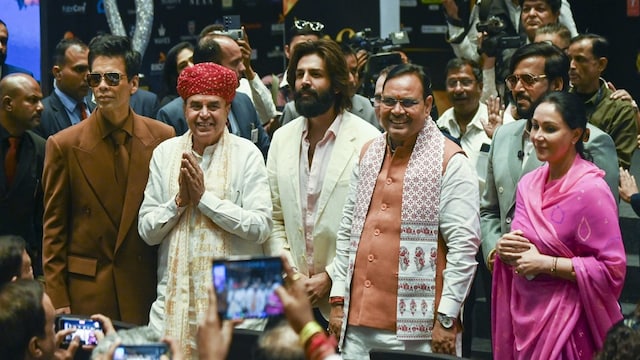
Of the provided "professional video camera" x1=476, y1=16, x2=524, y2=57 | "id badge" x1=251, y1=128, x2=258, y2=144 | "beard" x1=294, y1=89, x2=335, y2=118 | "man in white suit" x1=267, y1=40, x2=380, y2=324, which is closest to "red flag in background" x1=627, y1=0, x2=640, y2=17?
"professional video camera" x1=476, y1=16, x2=524, y2=57

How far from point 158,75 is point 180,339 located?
4.71m

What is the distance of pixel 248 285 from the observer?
2854 millimetres

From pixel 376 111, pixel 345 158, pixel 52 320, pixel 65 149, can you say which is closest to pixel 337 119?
pixel 345 158

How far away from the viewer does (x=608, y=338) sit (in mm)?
3018

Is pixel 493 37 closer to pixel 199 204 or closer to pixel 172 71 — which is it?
pixel 172 71

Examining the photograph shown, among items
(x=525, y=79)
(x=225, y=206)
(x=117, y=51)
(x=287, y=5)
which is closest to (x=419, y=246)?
(x=225, y=206)

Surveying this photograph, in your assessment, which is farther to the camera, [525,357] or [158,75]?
[158,75]

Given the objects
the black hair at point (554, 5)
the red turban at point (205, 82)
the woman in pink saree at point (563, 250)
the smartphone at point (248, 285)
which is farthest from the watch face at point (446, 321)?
the black hair at point (554, 5)

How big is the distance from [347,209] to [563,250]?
906 mm

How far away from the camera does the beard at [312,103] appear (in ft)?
15.7

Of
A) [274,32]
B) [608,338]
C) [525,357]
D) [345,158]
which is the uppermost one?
[274,32]

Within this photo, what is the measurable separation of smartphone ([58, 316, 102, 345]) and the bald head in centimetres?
212

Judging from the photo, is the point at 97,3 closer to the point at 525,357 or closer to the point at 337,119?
the point at 337,119

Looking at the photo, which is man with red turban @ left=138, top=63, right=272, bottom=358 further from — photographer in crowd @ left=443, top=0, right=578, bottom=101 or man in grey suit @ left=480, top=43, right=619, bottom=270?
photographer in crowd @ left=443, top=0, right=578, bottom=101
